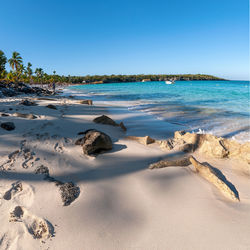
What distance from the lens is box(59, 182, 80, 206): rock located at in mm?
2025

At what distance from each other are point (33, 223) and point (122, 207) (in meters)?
1.09

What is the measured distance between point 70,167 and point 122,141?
1815 mm

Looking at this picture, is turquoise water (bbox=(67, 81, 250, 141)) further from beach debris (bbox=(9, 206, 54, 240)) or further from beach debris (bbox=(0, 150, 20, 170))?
beach debris (bbox=(0, 150, 20, 170))

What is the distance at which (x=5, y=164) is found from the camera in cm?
273

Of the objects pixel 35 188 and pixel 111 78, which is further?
pixel 111 78

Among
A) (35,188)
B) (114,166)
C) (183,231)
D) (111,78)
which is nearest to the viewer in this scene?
(183,231)

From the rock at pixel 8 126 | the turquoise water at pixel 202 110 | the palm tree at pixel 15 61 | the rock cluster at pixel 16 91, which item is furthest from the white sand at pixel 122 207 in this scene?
the palm tree at pixel 15 61

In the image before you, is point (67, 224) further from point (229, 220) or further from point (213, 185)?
point (213, 185)

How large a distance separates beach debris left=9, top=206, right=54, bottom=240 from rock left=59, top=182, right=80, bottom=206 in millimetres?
333

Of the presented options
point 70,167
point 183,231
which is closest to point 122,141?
point 70,167

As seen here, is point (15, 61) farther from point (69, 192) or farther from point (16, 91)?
point (69, 192)

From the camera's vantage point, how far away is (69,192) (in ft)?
7.06

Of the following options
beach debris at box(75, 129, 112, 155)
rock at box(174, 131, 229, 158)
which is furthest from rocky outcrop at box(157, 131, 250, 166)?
beach debris at box(75, 129, 112, 155)

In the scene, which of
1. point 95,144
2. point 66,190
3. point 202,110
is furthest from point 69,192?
point 202,110
